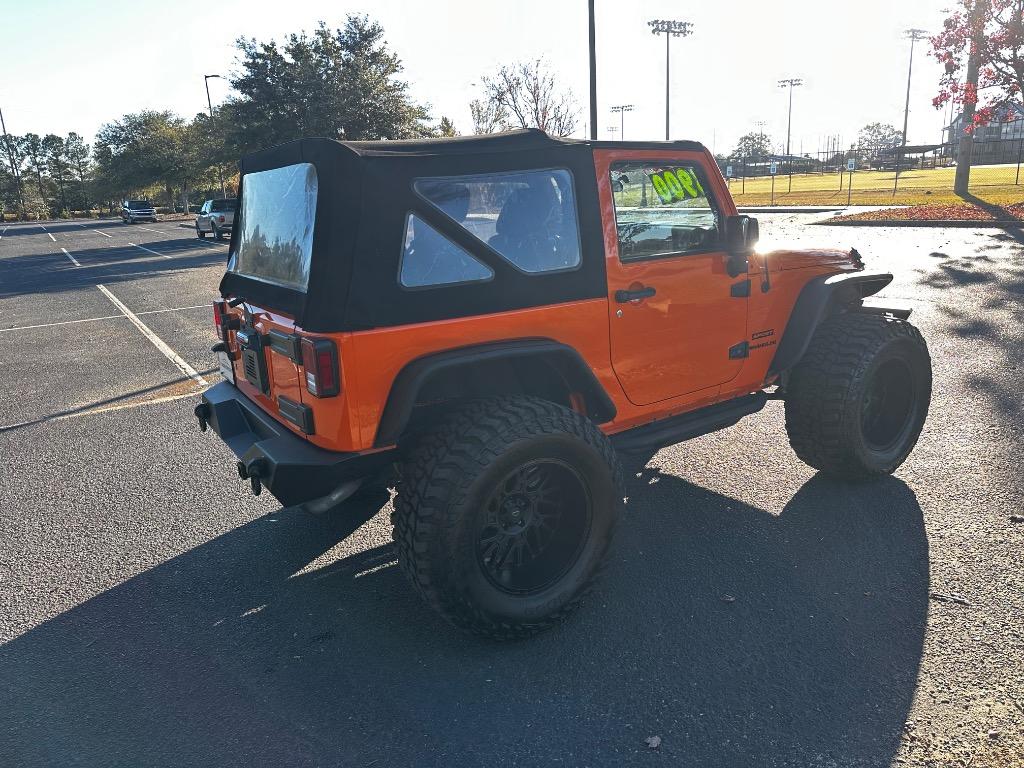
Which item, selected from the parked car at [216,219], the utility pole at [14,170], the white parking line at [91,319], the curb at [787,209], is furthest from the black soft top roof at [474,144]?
the utility pole at [14,170]

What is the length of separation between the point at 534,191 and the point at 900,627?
232 centimetres

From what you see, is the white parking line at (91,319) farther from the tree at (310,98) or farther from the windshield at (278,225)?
the tree at (310,98)

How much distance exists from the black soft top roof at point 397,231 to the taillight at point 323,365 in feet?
→ 0.21

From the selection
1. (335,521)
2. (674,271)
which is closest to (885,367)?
(674,271)

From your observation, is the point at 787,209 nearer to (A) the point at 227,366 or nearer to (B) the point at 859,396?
(B) the point at 859,396

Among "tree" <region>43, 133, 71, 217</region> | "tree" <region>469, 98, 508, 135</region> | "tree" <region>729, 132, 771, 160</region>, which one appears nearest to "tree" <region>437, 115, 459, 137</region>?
"tree" <region>469, 98, 508, 135</region>

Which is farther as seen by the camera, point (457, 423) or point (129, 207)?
point (129, 207)

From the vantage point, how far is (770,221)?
2327cm

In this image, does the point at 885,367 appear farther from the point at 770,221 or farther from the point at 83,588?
the point at 770,221

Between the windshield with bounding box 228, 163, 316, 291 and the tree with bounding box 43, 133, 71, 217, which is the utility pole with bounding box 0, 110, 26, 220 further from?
the windshield with bounding box 228, 163, 316, 291

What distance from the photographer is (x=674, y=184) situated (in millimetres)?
3693

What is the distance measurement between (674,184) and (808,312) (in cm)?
110

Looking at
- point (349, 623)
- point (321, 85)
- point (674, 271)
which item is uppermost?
point (321, 85)

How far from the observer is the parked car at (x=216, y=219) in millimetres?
29562
